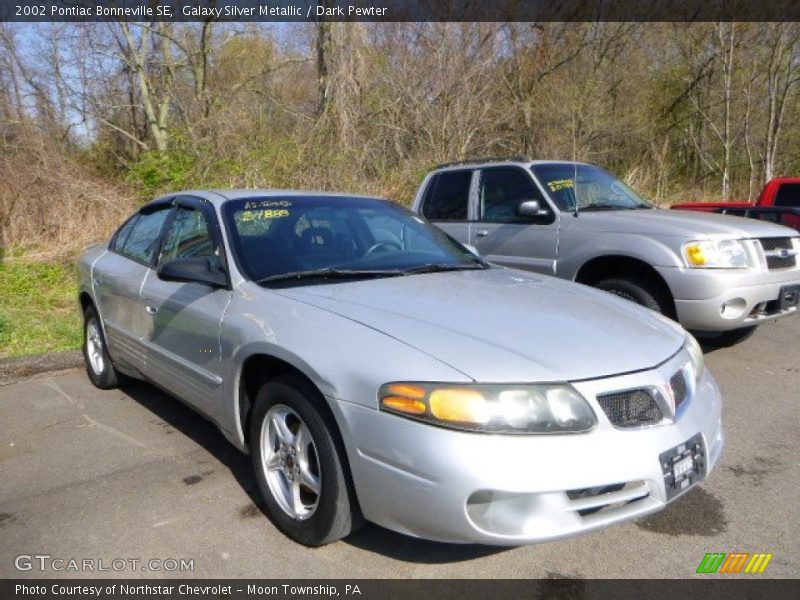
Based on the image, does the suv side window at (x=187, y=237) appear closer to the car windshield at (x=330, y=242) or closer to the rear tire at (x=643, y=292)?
the car windshield at (x=330, y=242)

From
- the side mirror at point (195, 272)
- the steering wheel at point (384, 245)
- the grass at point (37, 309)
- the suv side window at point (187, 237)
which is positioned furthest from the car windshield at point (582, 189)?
the grass at point (37, 309)

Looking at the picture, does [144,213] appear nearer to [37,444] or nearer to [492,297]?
[37,444]

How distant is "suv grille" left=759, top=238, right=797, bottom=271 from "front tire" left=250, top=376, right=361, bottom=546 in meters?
4.39

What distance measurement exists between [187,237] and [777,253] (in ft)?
15.4

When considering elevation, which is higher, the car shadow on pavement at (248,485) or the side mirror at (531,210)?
the side mirror at (531,210)

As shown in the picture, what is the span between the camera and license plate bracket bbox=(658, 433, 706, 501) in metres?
2.53

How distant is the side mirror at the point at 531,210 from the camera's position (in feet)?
20.2

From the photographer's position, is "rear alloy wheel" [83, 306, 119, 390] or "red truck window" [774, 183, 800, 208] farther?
"red truck window" [774, 183, 800, 208]

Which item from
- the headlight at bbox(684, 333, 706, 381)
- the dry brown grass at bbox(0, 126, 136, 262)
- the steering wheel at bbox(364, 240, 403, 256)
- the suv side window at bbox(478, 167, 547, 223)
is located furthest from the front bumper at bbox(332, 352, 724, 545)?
the dry brown grass at bbox(0, 126, 136, 262)

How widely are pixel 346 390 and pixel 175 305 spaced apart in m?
1.64

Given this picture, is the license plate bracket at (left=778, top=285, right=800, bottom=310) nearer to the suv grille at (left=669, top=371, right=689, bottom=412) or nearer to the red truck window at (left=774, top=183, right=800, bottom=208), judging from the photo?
the suv grille at (left=669, top=371, right=689, bottom=412)
